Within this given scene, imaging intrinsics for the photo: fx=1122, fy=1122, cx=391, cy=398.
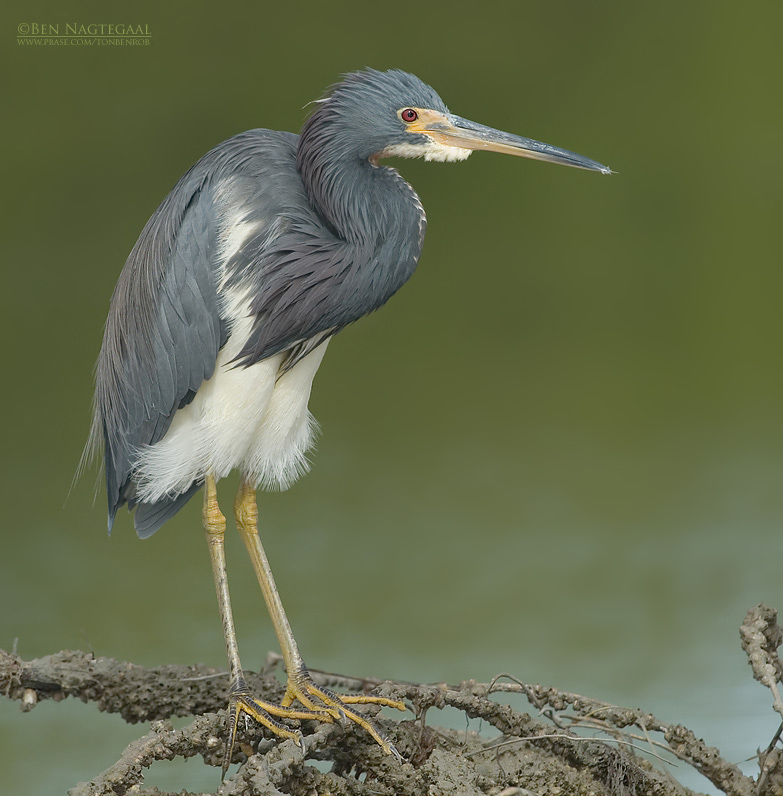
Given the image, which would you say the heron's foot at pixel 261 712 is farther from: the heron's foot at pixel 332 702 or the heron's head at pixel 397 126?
the heron's head at pixel 397 126

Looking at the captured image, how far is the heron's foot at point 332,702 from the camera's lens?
146 cm

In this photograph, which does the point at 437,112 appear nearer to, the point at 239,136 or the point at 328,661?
the point at 239,136

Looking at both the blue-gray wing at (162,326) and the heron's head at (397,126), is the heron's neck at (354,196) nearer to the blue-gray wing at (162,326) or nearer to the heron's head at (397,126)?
the heron's head at (397,126)

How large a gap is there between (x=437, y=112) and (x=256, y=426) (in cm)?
52

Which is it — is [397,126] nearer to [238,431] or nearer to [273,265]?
[273,265]

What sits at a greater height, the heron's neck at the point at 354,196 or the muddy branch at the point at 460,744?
the heron's neck at the point at 354,196

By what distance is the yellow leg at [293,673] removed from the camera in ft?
4.87

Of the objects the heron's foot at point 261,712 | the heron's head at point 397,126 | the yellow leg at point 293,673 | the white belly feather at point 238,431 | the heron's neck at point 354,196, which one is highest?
the heron's head at point 397,126

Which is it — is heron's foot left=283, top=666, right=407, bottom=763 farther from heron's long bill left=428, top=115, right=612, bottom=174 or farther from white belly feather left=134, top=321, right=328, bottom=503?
heron's long bill left=428, top=115, right=612, bottom=174

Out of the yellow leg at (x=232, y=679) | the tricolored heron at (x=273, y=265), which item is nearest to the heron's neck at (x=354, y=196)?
the tricolored heron at (x=273, y=265)

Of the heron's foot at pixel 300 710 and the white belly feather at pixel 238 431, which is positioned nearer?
the heron's foot at pixel 300 710

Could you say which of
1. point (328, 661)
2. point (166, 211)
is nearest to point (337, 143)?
point (166, 211)

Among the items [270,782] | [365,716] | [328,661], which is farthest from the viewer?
[328,661]

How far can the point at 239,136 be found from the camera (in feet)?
5.31
